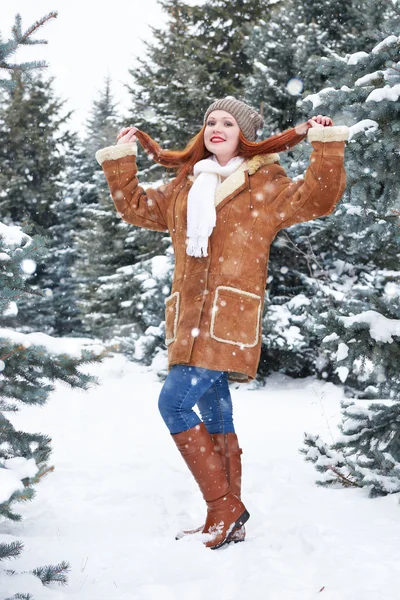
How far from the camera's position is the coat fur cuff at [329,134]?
262 cm

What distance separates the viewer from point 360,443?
346 cm

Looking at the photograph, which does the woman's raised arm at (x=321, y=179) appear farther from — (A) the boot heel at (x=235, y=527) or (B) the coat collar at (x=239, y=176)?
(A) the boot heel at (x=235, y=527)

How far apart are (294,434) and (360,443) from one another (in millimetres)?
1801

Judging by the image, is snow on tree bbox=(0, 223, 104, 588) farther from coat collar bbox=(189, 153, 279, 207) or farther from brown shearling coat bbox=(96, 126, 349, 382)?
coat collar bbox=(189, 153, 279, 207)

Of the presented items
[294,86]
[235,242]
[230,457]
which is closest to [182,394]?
[230,457]

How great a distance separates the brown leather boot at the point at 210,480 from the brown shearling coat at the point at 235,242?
1.28 ft

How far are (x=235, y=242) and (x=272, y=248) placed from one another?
6.14 meters

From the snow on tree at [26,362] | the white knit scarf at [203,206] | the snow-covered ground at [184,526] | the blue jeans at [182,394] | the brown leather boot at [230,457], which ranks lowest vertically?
the snow-covered ground at [184,526]

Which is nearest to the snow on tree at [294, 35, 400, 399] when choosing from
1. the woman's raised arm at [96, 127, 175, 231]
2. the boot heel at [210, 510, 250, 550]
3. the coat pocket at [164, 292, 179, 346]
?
the coat pocket at [164, 292, 179, 346]

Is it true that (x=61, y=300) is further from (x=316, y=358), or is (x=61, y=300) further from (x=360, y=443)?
(x=360, y=443)

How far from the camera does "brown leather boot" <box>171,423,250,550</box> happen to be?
2748 millimetres

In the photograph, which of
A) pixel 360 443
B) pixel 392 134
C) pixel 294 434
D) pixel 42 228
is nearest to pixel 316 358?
pixel 294 434

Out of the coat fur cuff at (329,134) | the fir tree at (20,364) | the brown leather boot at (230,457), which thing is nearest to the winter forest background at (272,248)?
the fir tree at (20,364)

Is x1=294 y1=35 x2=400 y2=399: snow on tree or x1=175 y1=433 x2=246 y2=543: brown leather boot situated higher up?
x1=294 y1=35 x2=400 y2=399: snow on tree
